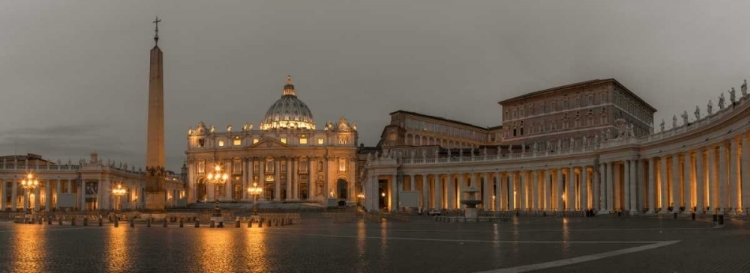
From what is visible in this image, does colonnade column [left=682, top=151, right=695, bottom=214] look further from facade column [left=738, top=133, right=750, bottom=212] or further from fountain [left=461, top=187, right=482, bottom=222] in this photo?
fountain [left=461, top=187, right=482, bottom=222]

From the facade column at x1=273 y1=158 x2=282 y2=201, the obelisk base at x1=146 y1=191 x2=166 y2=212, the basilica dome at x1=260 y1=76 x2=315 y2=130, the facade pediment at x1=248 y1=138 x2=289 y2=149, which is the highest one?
the basilica dome at x1=260 y1=76 x2=315 y2=130

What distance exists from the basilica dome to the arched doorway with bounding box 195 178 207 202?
64.1 feet

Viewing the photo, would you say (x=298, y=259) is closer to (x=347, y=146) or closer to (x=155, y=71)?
(x=155, y=71)

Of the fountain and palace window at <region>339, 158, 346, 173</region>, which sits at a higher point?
palace window at <region>339, 158, 346, 173</region>

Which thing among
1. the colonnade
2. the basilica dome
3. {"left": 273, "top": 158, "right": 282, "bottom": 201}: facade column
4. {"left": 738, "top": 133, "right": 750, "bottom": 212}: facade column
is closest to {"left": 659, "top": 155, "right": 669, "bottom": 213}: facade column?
the colonnade

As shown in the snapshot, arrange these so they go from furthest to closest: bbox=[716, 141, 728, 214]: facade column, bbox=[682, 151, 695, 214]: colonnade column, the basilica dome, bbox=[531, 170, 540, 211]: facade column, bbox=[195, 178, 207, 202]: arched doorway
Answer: the basilica dome, bbox=[195, 178, 207, 202]: arched doorway, bbox=[531, 170, 540, 211]: facade column, bbox=[682, 151, 695, 214]: colonnade column, bbox=[716, 141, 728, 214]: facade column

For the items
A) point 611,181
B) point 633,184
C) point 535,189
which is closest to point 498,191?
point 535,189

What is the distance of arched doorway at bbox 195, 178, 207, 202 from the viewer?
162625 mm

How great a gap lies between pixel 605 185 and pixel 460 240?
154 ft

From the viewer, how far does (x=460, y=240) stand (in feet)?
99.1

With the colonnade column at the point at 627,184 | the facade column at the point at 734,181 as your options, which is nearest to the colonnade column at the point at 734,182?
the facade column at the point at 734,181

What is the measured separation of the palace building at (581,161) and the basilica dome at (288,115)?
3682 centimetres

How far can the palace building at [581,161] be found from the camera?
52581mm

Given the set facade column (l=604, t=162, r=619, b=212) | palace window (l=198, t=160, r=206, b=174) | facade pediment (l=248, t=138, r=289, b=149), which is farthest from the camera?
palace window (l=198, t=160, r=206, b=174)
